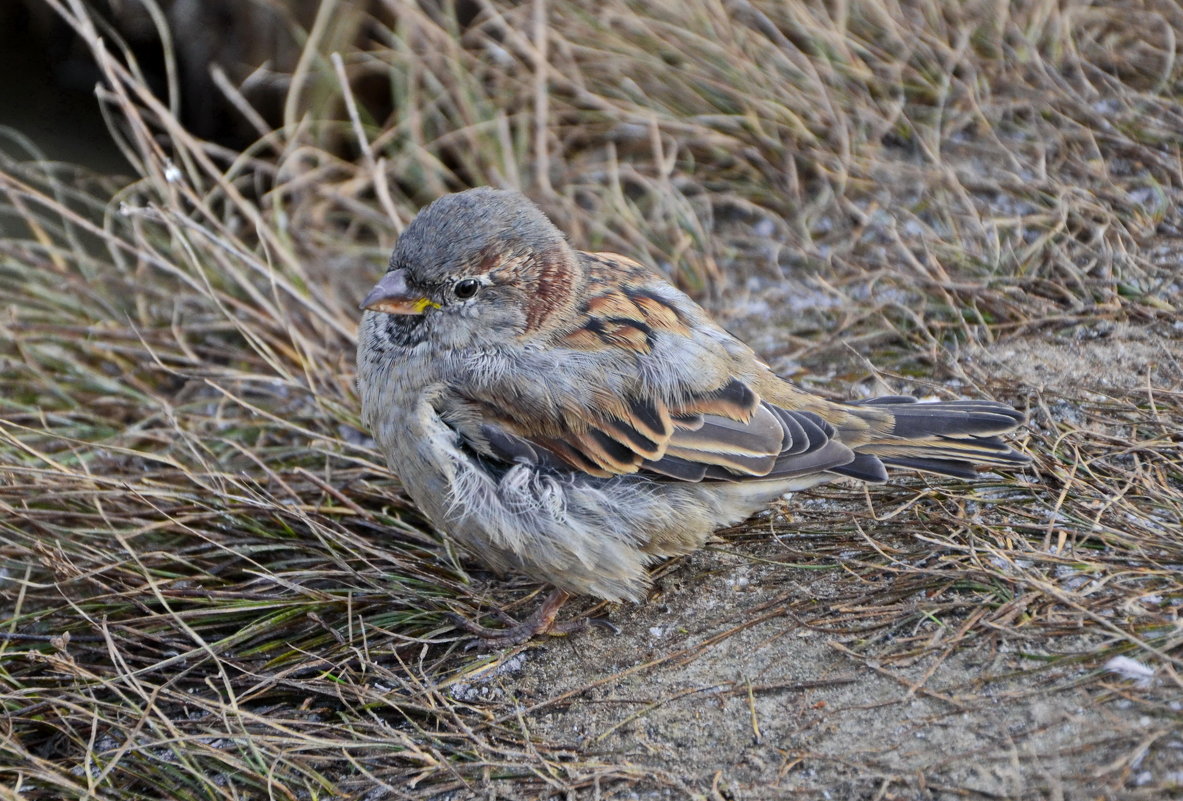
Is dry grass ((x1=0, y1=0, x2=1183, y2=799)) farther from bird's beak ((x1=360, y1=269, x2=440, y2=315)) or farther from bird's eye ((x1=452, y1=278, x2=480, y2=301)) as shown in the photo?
bird's eye ((x1=452, y1=278, x2=480, y2=301))

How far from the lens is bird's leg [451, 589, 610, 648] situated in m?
3.46

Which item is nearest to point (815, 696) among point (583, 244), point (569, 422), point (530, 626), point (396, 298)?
point (530, 626)

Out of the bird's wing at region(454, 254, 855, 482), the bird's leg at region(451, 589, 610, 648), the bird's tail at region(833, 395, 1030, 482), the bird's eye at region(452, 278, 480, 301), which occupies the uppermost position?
the bird's eye at region(452, 278, 480, 301)

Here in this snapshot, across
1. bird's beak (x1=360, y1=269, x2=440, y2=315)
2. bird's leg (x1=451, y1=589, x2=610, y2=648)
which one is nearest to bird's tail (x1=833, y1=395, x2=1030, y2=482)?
bird's leg (x1=451, y1=589, x2=610, y2=648)

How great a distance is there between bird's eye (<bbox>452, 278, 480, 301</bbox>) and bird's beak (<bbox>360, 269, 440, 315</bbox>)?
0.08 metres

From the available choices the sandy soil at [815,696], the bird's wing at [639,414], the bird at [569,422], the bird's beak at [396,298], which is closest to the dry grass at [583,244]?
the sandy soil at [815,696]

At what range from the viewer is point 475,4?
257 inches

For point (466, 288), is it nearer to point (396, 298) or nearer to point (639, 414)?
point (396, 298)

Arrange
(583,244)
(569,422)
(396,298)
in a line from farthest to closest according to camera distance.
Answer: (583,244) < (396,298) < (569,422)

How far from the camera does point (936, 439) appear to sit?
3.46 meters

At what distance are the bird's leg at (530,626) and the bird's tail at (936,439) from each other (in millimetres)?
977

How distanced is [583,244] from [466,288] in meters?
1.97

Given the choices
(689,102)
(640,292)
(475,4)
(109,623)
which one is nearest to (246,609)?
(109,623)

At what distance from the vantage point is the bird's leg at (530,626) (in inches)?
136
